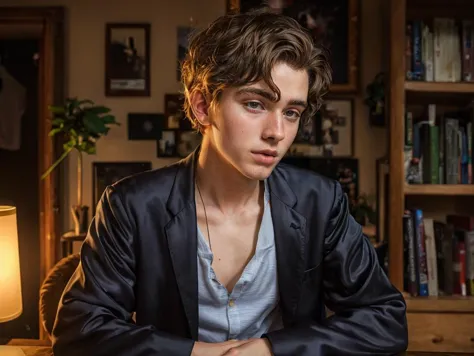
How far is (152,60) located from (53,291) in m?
1.77

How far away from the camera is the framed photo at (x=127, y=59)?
3047 millimetres

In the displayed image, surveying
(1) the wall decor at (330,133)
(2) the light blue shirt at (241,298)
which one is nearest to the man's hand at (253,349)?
(2) the light blue shirt at (241,298)

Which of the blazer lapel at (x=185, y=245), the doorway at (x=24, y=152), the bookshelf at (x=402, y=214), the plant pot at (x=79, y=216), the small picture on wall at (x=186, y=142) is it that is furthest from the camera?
the doorway at (x=24, y=152)

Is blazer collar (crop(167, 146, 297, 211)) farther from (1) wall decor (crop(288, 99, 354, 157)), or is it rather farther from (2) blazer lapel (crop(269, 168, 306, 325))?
(1) wall decor (crop(288, 99, 354, 157))

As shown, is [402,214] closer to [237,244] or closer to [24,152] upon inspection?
[237,244]

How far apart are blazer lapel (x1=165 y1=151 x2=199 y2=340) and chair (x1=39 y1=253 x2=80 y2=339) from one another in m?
0.52

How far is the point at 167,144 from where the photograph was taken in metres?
3.03

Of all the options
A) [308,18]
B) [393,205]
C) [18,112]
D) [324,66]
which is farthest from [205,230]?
[18,112]

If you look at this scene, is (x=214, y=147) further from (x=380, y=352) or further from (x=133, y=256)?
(x=380, y=352)

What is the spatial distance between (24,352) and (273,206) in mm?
707

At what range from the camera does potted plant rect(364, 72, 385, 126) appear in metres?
2.80

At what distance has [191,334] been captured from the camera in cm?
125

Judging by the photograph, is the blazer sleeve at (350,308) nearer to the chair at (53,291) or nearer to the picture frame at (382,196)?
the chair at (53,291)

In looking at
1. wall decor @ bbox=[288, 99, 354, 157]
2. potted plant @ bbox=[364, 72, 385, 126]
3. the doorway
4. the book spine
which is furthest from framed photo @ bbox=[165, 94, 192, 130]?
the doorway
